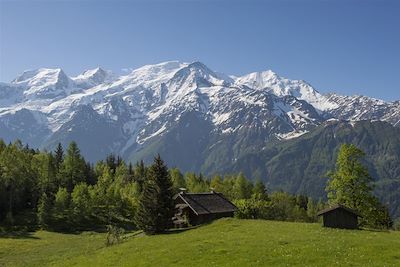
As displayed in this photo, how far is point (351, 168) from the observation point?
72500 mm

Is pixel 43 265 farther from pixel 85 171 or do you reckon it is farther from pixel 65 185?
pixel 85 171

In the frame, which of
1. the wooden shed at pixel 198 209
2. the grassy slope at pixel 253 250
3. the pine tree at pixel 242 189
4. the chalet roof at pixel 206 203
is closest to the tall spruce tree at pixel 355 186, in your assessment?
the grassy slope at pixel 253 250

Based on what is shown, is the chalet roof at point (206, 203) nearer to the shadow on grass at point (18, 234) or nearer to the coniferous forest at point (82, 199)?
the coniferous forest at point (82, 199)

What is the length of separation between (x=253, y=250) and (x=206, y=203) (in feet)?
149

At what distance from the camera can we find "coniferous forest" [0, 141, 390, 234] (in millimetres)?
75688

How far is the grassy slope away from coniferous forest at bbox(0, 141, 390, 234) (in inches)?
503

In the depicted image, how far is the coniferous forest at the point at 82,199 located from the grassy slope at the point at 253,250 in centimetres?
1278

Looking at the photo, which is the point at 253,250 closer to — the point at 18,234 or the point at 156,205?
the point at 156,205

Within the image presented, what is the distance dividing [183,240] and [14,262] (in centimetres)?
2248

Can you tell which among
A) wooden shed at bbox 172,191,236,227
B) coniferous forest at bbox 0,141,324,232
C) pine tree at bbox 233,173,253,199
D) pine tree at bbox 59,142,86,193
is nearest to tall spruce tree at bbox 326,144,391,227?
coniferous forest at bbox 0,141,324,232

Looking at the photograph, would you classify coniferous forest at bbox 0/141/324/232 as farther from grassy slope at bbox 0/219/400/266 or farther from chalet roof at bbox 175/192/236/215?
grassy slope at bbox 0/219/400/266

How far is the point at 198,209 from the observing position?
85.4 metres

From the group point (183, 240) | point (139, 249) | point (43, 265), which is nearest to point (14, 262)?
point (43, 265)

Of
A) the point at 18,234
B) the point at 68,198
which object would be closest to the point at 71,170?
the point at 68,198
